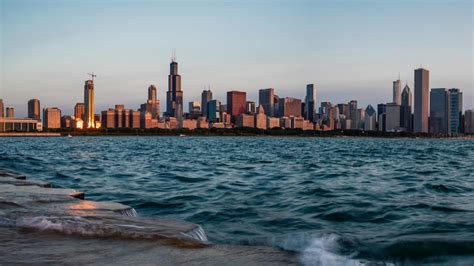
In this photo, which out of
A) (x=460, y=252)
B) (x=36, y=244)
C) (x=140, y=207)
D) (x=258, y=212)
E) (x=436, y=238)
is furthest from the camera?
(x=140, y=207)

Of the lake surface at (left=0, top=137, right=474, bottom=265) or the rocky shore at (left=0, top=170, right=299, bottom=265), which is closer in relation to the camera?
the rocky shore at (left=0, top=170, right=299, bottom=265)

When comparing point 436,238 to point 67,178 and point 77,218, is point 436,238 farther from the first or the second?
point 67,178

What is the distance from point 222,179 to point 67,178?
571 cm

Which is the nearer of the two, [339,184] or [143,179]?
[339,184]

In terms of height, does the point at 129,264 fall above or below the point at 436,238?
above

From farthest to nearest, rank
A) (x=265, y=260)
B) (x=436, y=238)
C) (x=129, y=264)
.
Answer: (x=436, y=238), (x=265, y=260), (x=129, y=264)

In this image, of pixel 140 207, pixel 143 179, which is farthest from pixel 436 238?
pixel 143 179

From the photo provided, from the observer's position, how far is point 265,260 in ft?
12.7

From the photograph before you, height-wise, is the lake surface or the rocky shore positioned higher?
the rocky shore

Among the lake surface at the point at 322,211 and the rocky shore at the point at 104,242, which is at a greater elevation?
the rocky shore at the point at 104,242

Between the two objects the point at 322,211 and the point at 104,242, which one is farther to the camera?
the point at 322,211

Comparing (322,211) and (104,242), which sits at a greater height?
(104,242)

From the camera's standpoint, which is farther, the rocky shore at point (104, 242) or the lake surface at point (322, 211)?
the lake surface at point (322, 211)

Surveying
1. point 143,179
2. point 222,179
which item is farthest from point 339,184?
point 143,179
